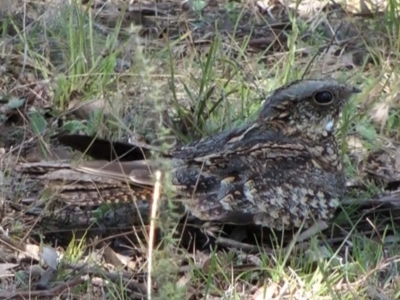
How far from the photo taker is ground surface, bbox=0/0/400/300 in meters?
3.86

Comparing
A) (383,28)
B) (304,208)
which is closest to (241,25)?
(383,28)

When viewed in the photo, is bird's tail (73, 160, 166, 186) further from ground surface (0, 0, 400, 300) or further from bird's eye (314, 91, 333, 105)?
bird's eye (314, 91, 333, 105)

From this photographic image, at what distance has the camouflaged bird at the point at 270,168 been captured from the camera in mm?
4070

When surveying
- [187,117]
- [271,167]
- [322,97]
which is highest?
[322,97]

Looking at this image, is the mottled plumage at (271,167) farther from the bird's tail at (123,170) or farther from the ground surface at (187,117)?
the ground surface at (187,117)

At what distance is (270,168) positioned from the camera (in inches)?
167

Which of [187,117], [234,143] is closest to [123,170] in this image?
[234,143]

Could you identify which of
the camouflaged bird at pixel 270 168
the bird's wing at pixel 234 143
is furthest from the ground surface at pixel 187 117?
the bird's wing at pixel 234 143

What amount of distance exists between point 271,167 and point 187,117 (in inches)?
36.8

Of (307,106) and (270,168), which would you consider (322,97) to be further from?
(270,168)

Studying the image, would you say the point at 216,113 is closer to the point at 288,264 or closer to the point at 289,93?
the point at 289,93

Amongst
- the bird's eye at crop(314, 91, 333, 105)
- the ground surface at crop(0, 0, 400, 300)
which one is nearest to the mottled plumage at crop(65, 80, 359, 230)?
the bird's eye at crop(314, 91, 333, 105)

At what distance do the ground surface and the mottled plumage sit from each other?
0.12m

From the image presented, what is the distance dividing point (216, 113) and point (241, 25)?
1.47 meters
